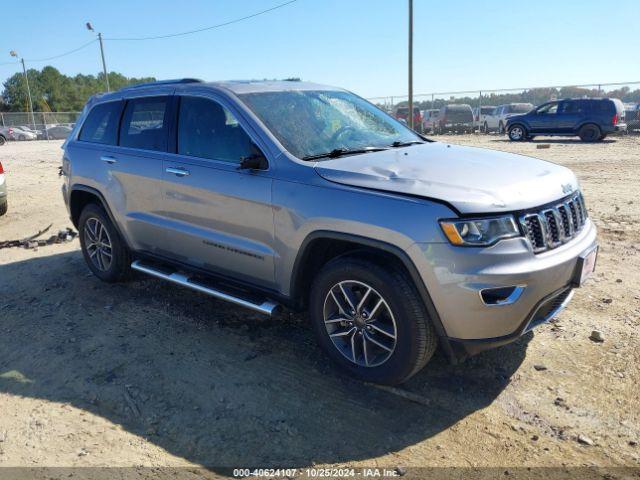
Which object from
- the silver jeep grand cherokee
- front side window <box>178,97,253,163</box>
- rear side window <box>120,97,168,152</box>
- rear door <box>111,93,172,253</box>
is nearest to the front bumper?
the silver jeep grand cherokee

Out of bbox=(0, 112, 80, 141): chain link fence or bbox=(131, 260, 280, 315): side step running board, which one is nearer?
bbox=(131, 260, 280, 315): side step running board

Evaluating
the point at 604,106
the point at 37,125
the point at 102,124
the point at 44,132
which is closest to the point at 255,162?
the point at 102,124

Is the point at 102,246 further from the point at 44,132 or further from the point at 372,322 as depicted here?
the point at 44,132

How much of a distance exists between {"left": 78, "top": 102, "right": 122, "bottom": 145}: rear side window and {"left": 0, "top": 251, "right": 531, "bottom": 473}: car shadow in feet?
5.22

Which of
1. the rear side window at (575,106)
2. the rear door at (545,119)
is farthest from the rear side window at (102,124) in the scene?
the rear door at (545,119)

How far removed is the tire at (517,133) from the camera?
72.9 ft

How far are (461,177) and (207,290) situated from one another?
205cm

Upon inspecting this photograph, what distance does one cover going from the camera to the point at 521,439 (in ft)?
9.34

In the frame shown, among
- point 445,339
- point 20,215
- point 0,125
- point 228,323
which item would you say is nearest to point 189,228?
point 228,323

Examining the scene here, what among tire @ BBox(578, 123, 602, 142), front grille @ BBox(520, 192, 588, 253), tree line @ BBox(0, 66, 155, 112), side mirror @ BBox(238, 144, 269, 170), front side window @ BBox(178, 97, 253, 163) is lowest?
tire @ BBox(578, 123, 602, 142)

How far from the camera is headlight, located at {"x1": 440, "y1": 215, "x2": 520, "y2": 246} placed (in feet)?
9.21

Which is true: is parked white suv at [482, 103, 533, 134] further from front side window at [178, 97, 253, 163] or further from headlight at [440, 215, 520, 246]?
headlight at [440, 215, 520, 246]

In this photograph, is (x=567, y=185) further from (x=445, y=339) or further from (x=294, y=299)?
(x=294, y=299)

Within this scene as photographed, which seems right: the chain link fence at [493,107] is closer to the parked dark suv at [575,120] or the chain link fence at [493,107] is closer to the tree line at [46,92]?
the parked dark suv at [575,120]
